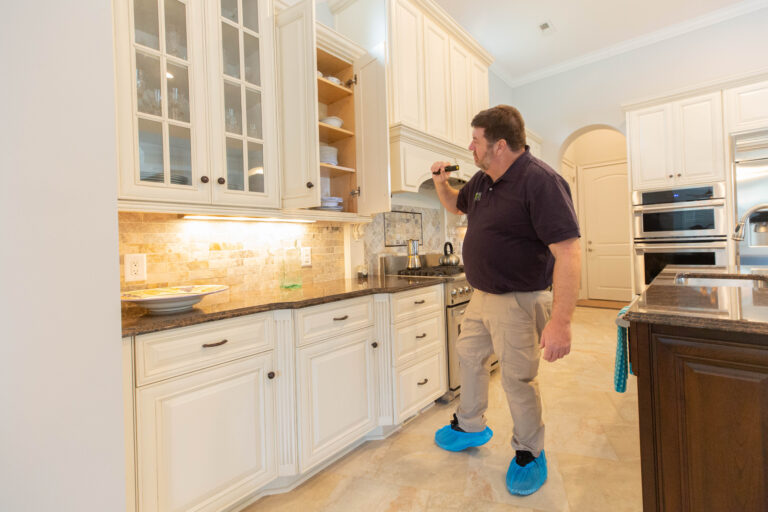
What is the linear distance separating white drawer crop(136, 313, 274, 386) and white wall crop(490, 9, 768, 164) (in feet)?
14.8

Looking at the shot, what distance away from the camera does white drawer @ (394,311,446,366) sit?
2.12 m

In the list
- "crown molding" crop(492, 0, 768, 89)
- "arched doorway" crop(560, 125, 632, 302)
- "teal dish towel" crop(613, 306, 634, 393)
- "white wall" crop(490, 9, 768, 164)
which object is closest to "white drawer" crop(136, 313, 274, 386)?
"teal dish towel" crop(613, 306, 634, 393)

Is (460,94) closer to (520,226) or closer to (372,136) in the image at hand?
(372,136)

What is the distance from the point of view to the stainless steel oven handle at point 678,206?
11.9 ft

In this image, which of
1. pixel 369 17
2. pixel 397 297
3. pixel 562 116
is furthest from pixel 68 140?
pixel 562 116

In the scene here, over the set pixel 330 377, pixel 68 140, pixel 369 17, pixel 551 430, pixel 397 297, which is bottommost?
pixel 551 430

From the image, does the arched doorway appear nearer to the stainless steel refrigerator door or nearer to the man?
the stainless steel refrigerator door

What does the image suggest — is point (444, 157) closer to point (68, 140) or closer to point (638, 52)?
point (68, 140)

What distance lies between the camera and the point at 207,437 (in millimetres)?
1371

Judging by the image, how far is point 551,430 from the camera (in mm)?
2137

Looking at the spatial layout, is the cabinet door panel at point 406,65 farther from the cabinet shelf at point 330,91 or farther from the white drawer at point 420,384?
the white drawer at point 420,384

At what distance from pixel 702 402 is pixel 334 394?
1392 mm

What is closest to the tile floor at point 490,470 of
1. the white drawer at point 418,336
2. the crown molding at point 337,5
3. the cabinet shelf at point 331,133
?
the white drawer at point 418,336

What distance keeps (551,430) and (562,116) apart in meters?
4.35
